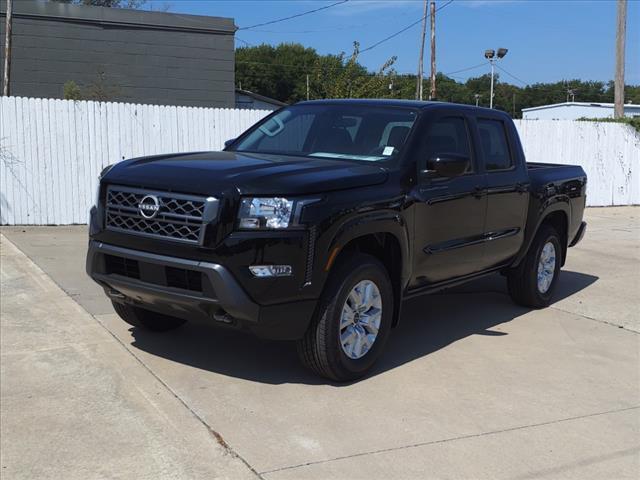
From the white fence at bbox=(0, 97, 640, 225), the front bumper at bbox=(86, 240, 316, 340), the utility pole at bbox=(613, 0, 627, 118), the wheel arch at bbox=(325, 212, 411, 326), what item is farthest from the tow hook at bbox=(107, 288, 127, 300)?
the utility pole at bbox=(613, 0, 627, 118)

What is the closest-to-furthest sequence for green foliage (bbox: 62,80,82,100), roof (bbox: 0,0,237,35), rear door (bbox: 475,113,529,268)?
rear door (bbox: 475,113,529,268), green foliage (bbox: 62,80,82,100), roof (bbox: 0,0,237,35)

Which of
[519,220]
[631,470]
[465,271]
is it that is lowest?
[631,470]

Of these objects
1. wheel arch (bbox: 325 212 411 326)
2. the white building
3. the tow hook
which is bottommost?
the tow hook

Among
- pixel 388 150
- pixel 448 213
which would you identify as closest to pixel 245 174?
pixel 388 150

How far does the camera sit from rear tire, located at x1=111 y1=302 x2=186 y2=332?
17.6 ft

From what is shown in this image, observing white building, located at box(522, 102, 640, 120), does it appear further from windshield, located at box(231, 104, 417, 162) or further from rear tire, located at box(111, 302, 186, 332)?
rear tire, located at box(111, 302, 186, 332)

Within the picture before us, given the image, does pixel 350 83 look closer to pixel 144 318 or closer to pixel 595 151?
pixel 595 151

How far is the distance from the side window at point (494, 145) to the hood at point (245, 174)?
5.49 feet

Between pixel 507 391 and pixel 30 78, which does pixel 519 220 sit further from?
pixel 30 78

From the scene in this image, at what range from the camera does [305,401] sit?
4.34m

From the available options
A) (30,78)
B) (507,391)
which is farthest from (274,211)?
(30,78)

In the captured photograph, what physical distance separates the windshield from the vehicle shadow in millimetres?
1528

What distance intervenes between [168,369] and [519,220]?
3541mm

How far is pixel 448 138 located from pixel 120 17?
2175 centimetres
